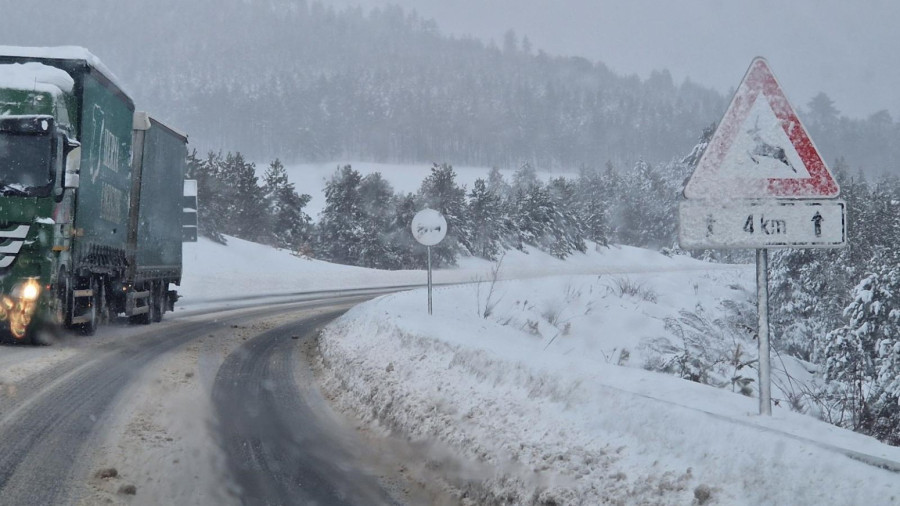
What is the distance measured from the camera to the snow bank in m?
3.29

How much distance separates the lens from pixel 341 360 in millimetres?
9625

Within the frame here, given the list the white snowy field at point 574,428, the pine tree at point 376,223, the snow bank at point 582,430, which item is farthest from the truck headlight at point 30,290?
the pine tree at point 376,223

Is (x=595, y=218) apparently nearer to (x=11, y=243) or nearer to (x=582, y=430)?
(x=11, y=243)

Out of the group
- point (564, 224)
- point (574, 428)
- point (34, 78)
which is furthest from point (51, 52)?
point (564, 224)

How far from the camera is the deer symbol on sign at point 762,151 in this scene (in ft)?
14.0

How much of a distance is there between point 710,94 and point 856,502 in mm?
174789

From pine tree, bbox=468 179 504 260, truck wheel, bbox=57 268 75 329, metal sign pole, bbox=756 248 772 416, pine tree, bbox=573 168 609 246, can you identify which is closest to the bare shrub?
truck wheel, bbox=57 268 75 329

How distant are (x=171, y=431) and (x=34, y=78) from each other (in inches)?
291

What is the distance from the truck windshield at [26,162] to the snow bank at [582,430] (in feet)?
18.3

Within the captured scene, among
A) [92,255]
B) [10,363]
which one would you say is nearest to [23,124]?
[92,255]

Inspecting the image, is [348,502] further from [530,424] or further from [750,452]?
[750,452]

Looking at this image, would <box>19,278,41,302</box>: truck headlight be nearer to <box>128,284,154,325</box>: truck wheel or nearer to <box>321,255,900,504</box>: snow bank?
<box>128,284,154,325</box>: truck wheel

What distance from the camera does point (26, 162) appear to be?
1071cm

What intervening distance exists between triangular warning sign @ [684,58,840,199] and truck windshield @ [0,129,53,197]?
999cm
